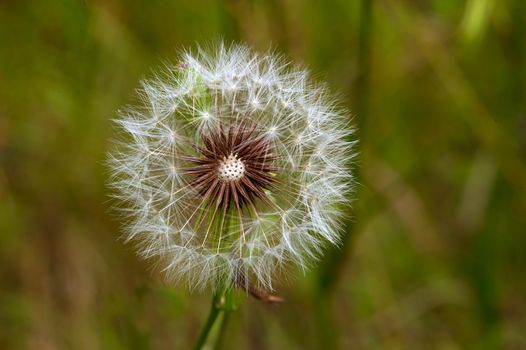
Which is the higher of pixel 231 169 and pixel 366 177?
pixel 366 177

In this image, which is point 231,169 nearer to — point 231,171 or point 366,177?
point 231,171

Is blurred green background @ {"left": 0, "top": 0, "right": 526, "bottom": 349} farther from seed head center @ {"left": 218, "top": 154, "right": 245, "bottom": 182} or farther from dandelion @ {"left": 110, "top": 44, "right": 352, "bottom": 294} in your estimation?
seed head center @ {"left": 218, "top": 154, "right": 245, "bottom": 182}

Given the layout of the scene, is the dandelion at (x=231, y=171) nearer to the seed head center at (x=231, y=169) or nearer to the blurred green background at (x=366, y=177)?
the seed head center at (x=231, y=169)

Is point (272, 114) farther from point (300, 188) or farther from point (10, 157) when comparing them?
point (10, 157)

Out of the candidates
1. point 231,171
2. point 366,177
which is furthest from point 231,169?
point 366,177

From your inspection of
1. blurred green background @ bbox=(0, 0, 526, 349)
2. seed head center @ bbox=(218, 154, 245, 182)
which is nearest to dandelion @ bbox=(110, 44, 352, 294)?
seed head center @ bbox=(218, 154, 245, 182)

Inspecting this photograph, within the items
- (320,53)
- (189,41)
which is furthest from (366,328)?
(189,41)
